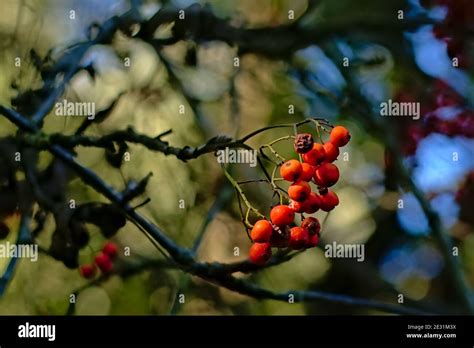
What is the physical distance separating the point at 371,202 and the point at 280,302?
406 mm

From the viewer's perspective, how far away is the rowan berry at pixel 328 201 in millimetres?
2170

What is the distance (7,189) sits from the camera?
241 centimetres

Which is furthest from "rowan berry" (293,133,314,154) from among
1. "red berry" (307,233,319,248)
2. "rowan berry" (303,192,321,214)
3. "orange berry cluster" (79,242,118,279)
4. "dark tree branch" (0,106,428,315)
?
"orange berry cluster" (79,242,118,279)

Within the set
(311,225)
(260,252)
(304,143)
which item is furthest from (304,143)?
(260,252)

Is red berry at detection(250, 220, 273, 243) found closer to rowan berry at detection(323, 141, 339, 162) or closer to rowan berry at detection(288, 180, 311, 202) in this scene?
rowan berry at detection(288, 180, 311, 202)

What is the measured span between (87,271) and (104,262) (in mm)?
58

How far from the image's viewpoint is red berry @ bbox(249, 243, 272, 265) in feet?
7.34

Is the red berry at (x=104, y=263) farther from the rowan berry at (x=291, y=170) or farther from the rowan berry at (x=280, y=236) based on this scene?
the rowan berry at (x=291, y=170)

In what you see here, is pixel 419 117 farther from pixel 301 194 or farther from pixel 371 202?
pixel 301 194

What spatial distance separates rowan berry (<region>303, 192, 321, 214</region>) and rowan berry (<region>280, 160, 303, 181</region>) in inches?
3.1

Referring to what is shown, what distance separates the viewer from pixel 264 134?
7.77ft

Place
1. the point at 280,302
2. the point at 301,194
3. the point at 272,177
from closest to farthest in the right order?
the point at 301,194
the point at 272,177
the point at 280,302

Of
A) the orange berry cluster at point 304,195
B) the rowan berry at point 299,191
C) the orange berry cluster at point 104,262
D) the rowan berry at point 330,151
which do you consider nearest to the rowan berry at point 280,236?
the orange berry cluster at point 304,195
